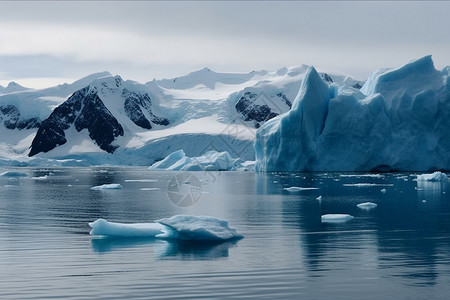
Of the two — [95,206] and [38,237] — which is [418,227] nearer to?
[38,237]

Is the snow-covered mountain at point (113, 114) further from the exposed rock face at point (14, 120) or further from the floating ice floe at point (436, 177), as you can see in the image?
the floating ice floe at point (436, 177)

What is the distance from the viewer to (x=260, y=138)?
63.4 m

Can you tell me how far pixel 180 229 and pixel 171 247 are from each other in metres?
0.52

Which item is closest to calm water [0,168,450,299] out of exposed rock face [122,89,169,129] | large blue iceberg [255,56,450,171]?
large blue iceberg [255,56,450,171]

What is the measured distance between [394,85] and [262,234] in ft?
146

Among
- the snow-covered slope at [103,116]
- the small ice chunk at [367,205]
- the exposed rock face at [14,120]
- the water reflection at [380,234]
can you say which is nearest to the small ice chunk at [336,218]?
the water reflection at [380,234]

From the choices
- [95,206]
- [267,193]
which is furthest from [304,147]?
[95,206]

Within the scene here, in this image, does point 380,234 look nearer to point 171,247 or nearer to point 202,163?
point 171,247

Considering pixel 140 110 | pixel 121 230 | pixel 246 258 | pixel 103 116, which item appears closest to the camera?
pixel 246 258

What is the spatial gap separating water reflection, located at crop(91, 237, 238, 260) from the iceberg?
5681 cm

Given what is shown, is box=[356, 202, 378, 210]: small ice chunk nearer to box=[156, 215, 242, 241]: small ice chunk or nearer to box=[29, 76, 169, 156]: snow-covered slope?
box=[156, 215, 242, 241]: small ice chunk

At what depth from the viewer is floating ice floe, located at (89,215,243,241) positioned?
15859 millimetres

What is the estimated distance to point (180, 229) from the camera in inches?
622

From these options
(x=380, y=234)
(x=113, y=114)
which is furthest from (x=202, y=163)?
(x=113, y=114)
